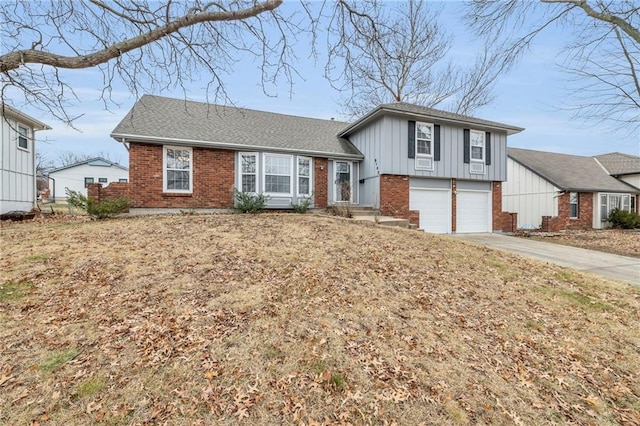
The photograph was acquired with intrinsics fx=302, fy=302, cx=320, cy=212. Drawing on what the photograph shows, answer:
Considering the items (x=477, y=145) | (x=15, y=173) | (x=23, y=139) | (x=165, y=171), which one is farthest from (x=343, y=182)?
(x=23, y=139)

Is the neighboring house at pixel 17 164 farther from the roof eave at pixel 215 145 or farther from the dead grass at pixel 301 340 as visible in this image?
the dead grass at pixel 301 340

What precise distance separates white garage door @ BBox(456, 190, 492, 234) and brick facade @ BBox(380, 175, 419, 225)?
2.63m

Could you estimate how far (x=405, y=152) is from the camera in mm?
12438

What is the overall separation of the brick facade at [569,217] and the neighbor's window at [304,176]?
13.1m

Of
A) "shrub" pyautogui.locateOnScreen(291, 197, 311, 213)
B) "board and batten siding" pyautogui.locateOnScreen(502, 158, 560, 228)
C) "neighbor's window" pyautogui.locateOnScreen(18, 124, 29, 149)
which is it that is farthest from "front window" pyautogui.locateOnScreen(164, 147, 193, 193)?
"board and batten siding" pyautogui.locateOnScreen(502, 158, 560, 228)

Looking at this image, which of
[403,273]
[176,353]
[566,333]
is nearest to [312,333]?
[176,353]

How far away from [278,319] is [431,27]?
2002cm

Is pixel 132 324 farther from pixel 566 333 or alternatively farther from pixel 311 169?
pixel 311 169

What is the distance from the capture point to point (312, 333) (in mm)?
3494

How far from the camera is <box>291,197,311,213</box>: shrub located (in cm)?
1191

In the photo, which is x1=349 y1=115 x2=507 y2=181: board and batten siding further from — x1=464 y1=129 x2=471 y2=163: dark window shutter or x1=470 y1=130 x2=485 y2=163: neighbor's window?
x1=470 y1=130 x2=485 y2=163: neighbor's window

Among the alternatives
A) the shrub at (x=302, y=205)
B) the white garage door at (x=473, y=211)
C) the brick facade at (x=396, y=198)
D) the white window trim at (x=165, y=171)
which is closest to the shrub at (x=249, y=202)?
the shrub at (x=302, y=205)

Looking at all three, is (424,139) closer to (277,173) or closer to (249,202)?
(277,173)

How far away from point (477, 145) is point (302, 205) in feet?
27.9
